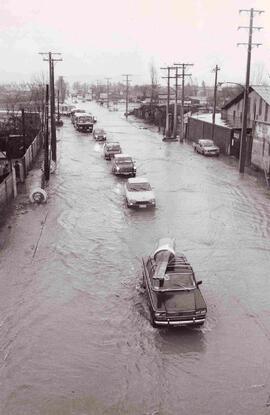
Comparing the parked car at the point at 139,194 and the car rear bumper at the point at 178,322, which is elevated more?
the parked car at the point at 139,194

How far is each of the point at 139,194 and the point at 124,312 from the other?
13.1 m

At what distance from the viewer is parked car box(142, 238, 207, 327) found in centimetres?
1395

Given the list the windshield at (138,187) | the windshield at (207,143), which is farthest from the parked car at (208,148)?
the windshield at (138,187)

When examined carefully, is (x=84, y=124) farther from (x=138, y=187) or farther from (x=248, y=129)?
(x=138, y=187)

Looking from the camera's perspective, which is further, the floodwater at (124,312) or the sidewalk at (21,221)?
the sidewalk at (21,221)

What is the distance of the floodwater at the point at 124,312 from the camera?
11359 mm

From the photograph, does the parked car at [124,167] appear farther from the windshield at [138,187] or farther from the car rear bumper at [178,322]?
the car rear bumper at [178,322]

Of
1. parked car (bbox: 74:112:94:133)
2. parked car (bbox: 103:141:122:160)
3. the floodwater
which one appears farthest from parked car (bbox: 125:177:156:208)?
parked car (bbox: 74:112:94:133)

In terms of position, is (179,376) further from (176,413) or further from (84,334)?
(84,334)

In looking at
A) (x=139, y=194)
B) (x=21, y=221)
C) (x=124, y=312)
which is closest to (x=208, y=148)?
(x=139, y=194)

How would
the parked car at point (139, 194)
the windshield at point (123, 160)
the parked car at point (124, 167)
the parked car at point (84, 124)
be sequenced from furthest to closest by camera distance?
the parked car at point (84, 124) < the windshield at point (123, 160) < the parked car at point (124, 167) < the parked car at point (139, 194)

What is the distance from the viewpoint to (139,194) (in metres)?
27.9

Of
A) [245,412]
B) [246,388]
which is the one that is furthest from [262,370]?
[245,412]

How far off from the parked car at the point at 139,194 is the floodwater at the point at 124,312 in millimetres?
731
